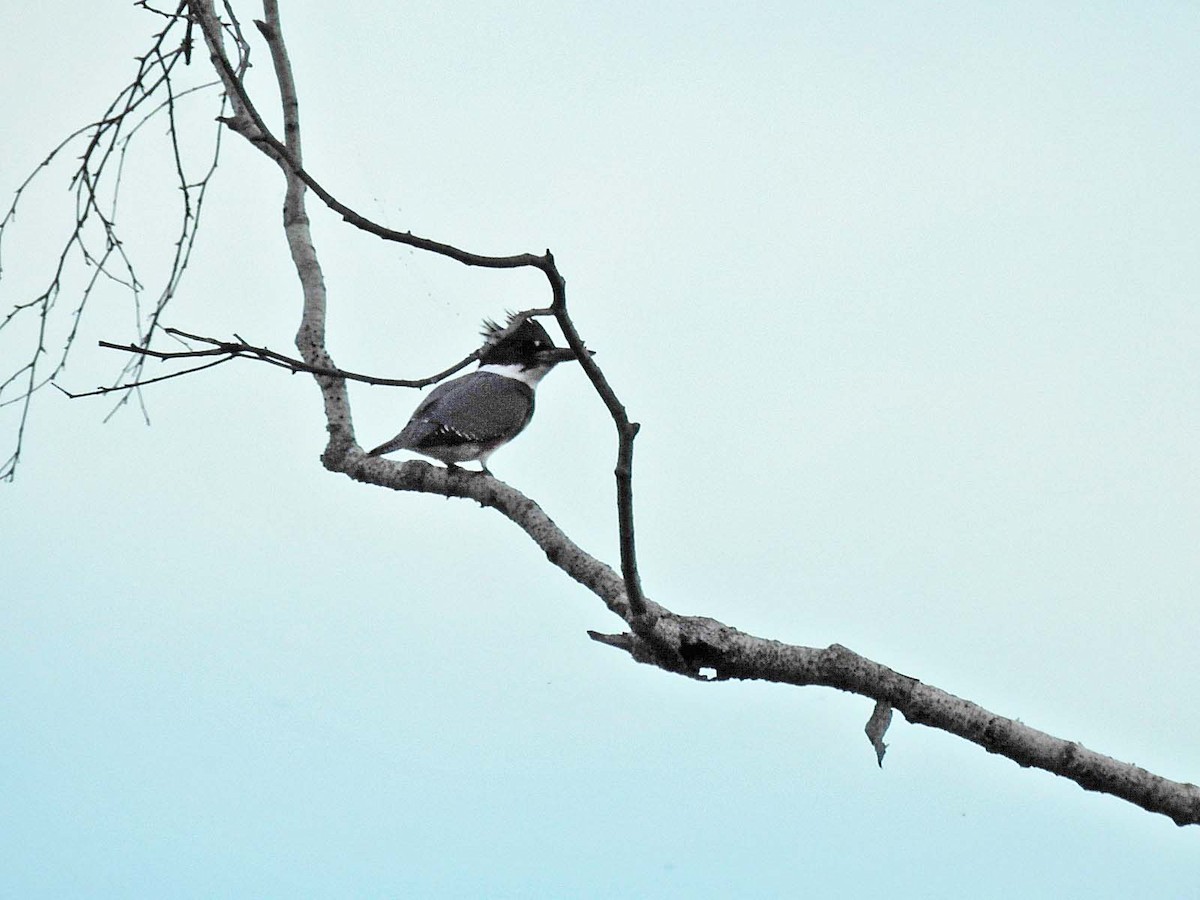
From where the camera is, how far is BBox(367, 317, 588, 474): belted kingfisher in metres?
4.03

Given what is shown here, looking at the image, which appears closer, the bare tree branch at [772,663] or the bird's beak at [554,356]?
the bare tree branch at [772,663]

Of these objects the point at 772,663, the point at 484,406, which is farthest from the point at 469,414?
the point at 772,663

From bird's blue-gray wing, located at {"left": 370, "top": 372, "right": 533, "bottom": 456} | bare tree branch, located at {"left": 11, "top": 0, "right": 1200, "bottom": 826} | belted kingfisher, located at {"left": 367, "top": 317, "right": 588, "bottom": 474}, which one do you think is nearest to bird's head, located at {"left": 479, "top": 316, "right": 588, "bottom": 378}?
belted kingfisher, located at {"left": 367, "top": 317, "right": 588, "bottom": 474}

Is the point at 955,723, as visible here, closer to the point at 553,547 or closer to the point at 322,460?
the point at 553,547

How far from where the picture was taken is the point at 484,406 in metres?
4.24

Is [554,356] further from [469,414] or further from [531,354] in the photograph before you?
[469,414]

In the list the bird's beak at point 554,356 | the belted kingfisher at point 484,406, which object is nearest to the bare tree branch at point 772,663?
the belted kingfisher at point 484,406

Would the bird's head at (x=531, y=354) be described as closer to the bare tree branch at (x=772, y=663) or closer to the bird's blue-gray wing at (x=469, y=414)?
the bird's blue-gray wing at (x=469, y=414)

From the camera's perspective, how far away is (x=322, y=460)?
3.67m

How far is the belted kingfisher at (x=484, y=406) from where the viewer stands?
4027 mm

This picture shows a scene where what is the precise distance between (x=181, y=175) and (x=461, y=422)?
1239 mm

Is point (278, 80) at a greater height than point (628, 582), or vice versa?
point (278, 80)

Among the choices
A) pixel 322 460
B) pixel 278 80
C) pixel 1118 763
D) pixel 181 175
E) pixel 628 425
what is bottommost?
pixel 1118 763

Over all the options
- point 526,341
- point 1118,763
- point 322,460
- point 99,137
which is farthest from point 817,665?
point 99,137
